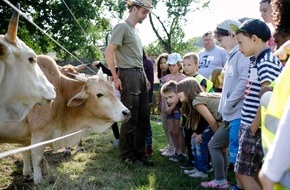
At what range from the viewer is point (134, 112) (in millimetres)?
4969

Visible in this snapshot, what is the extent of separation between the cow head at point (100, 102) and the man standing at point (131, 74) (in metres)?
0.32

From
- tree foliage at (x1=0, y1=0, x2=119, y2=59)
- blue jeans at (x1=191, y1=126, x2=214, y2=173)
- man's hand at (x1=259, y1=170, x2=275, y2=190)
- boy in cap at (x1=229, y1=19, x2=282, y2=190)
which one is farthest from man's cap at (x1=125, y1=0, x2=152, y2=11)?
tree foliage at (x1=0, y1=0, x2=119, y2=59)

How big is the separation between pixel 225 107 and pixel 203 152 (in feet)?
3.37

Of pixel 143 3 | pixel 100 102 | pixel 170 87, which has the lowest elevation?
pixel 100 102

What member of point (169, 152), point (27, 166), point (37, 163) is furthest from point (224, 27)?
point (27, 166)

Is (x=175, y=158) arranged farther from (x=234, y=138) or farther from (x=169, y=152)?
(x=234, y=138)

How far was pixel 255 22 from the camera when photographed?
3.07 m

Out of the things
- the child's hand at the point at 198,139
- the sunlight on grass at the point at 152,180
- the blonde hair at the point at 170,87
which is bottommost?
the sunlight on grass at the point at 152,180

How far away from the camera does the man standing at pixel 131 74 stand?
4832 millimetres

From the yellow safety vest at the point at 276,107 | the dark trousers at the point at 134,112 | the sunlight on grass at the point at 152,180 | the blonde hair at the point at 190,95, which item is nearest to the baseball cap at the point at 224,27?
the blonde hair at the point at 190,95

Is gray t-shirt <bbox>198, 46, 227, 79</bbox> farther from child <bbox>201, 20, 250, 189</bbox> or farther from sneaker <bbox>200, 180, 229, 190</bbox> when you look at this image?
sneaker <bbox>200, 180, 229, 190</bbox>

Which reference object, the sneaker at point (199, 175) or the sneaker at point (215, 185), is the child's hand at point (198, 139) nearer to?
the sneaker at point (199, 175)

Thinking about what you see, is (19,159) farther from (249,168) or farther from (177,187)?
(249,168)

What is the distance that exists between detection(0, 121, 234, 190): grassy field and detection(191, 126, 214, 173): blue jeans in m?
0.15
